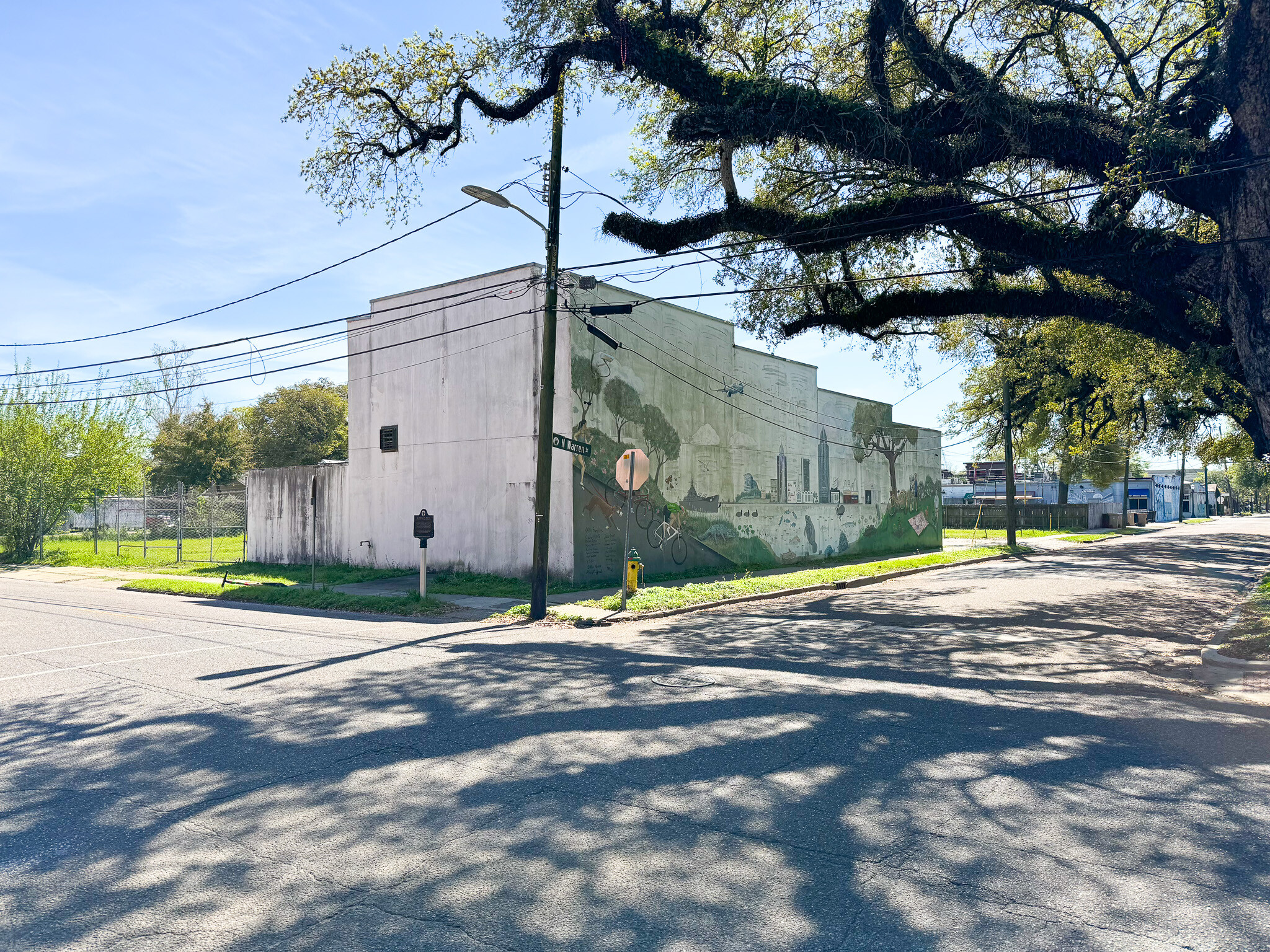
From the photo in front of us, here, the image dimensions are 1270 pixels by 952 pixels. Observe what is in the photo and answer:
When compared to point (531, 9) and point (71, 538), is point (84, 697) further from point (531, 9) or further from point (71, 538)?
point (71, 538)

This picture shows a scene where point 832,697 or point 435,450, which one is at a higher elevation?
point 435,450

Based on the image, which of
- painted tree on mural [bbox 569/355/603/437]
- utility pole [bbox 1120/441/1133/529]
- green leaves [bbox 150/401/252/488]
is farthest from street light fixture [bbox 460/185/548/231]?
utility pole [bbox 1120/441/1133/529]

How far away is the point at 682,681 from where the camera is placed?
8.82 meters

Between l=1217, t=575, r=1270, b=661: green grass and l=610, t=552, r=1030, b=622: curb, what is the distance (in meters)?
8.26

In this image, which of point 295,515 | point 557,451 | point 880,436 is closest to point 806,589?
point 557,451

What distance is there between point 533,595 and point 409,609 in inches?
103

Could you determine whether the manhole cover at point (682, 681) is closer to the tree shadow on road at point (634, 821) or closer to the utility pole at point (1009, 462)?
the tree shadow on road at point (634, 821)

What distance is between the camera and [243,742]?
21.0 ft

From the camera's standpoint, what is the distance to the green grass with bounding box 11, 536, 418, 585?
72.2 ft

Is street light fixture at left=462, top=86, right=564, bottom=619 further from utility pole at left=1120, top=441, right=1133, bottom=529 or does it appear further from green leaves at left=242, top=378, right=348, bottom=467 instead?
utility pole at left=1120, top=441, right=1133, bottom=529

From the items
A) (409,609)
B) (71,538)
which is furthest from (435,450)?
(71,538)

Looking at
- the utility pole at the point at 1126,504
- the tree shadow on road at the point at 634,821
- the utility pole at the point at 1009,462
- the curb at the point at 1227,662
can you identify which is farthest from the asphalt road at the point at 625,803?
the utility pole at the point at 1126,504

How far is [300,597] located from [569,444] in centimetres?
663

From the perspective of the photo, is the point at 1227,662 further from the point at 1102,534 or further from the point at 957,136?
the point at 1102,534
